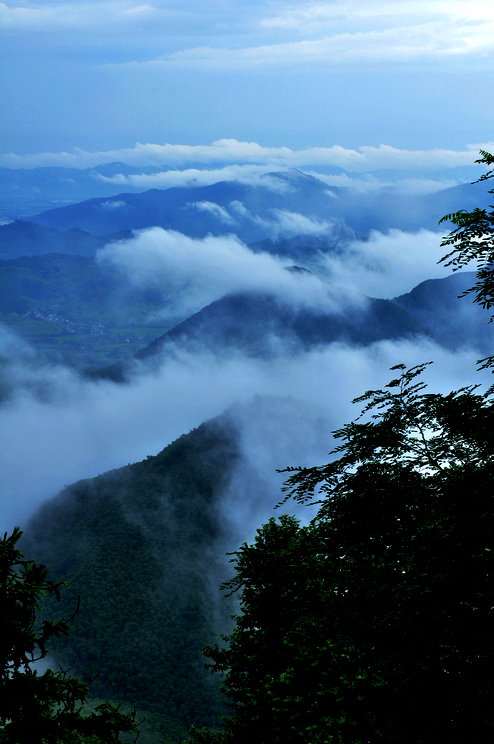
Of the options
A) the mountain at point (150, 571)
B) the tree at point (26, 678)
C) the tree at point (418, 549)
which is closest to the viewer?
the tree at point (418, 549)

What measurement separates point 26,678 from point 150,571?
8048 centimetres

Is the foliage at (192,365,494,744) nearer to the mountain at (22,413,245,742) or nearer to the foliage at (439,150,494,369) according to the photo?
the foliage at (439,150,494,369)

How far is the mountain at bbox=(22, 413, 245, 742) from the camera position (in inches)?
2462

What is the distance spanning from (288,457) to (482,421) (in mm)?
152401

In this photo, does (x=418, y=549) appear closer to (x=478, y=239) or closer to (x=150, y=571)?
(x=478, y=239)

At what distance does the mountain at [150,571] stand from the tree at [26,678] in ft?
155

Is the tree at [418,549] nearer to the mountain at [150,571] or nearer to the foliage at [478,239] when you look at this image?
the foliage at [478,239]

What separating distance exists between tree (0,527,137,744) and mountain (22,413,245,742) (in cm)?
4738

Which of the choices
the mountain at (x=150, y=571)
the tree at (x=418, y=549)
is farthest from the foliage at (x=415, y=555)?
the mountain at (x=150, y=571)

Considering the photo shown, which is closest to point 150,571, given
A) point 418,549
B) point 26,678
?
point 26,678

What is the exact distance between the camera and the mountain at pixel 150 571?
62531 millimetres

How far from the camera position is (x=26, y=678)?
24.6 ft

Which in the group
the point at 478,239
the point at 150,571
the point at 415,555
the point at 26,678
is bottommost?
the point at 415,555

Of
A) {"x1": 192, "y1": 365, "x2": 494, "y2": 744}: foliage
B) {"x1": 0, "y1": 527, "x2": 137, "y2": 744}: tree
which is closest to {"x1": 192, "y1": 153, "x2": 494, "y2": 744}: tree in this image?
{"x1": 192, "y1": 365, "x2": 494, "y2": 744}: foliage
